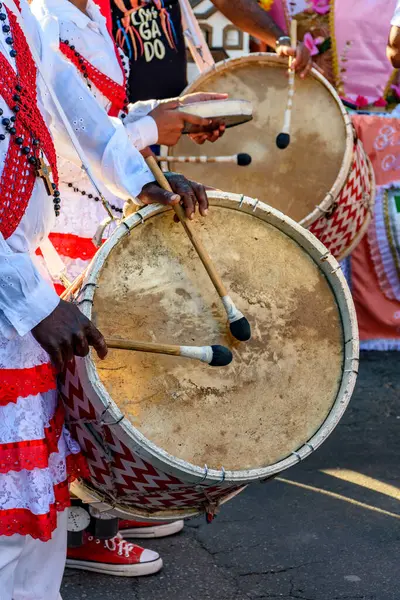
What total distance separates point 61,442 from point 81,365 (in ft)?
0.69

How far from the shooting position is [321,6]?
5484 millimetres

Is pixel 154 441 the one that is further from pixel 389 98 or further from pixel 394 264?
pixel 389 98

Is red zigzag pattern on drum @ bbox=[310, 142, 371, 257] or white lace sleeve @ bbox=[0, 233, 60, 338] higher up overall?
white lace sleeve @ bbox=[0, 233, 60, 338]

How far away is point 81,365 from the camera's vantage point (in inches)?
78.0

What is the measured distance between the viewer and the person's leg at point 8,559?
198cm

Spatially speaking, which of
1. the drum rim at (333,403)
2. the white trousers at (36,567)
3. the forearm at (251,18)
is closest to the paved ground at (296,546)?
the white trousers at (36,567)

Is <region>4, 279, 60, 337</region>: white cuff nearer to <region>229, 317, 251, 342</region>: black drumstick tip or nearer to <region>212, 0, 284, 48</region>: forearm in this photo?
<region>229, 317, 251, 342</region>: black drumstick tip

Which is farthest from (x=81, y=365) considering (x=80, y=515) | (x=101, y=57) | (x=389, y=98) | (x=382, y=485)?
(x=389, y=98)

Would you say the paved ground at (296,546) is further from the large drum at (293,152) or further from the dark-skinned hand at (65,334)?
the dark-skinned hand at (65,334)

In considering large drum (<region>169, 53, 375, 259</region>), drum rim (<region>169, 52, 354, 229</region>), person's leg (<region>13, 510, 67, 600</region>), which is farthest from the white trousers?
large drum (<region>169, 53, 375, 259</region>)

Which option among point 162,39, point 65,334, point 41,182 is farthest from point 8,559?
point 162,39

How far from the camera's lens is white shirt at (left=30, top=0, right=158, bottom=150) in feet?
8.39

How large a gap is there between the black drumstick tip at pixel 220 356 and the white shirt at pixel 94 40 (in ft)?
2.32

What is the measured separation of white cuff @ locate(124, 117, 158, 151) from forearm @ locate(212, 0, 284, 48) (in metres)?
1.61
